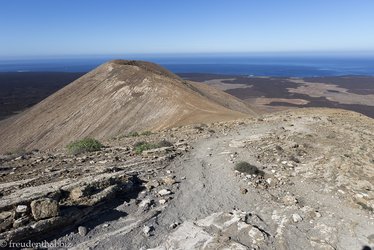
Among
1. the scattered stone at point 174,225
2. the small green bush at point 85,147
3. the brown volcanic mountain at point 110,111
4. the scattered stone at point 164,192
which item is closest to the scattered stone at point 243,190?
the scattered stone at point 164,192

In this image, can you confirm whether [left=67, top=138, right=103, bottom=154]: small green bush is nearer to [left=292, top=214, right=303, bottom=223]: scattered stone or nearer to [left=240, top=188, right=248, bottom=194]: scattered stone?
[left=240, top=188, right=248, bottom=194]: scattered stone

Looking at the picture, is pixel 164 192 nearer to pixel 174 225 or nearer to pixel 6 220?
pixel 174 225

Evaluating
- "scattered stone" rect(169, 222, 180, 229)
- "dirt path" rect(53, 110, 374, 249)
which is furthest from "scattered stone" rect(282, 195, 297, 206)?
"scattered stone" rect(169, 222, 180, 229)

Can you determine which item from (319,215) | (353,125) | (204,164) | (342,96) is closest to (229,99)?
(353,125)

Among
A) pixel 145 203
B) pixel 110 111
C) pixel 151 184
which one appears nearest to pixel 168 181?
pixel 151 184

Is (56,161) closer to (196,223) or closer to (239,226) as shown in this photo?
(196,223)

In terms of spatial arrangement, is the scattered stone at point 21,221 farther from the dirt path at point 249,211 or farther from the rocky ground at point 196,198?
the dirt path at point 249,211
